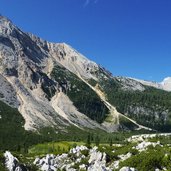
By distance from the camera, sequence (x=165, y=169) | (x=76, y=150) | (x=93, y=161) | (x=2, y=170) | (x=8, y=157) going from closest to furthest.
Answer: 1. (x=2, y=170)
2. (x=8, y=157)
3. (x=165, y=169)
4. (x=93, y=161)
5. (x=76, y=150)

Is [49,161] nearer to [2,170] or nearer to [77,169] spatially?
[77,169]

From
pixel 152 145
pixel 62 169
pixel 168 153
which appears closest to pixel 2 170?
pixel 62 169

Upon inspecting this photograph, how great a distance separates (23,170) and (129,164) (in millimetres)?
35853

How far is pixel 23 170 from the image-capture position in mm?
107750

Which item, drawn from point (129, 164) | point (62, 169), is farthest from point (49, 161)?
point (129, 164)

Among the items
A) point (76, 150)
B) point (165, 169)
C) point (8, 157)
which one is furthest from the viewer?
point (76, 150)

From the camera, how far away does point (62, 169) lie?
Result: 127 m

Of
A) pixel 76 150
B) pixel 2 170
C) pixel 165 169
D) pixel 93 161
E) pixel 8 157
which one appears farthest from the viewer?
pixel 76 150

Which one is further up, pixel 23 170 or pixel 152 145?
pixel 152 145

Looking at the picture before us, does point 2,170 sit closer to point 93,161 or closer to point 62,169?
point 62,169

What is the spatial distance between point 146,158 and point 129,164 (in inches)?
273

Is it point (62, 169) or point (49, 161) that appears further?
point (49, 161)

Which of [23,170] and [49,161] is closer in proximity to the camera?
[23,170]

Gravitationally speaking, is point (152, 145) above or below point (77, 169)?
above
